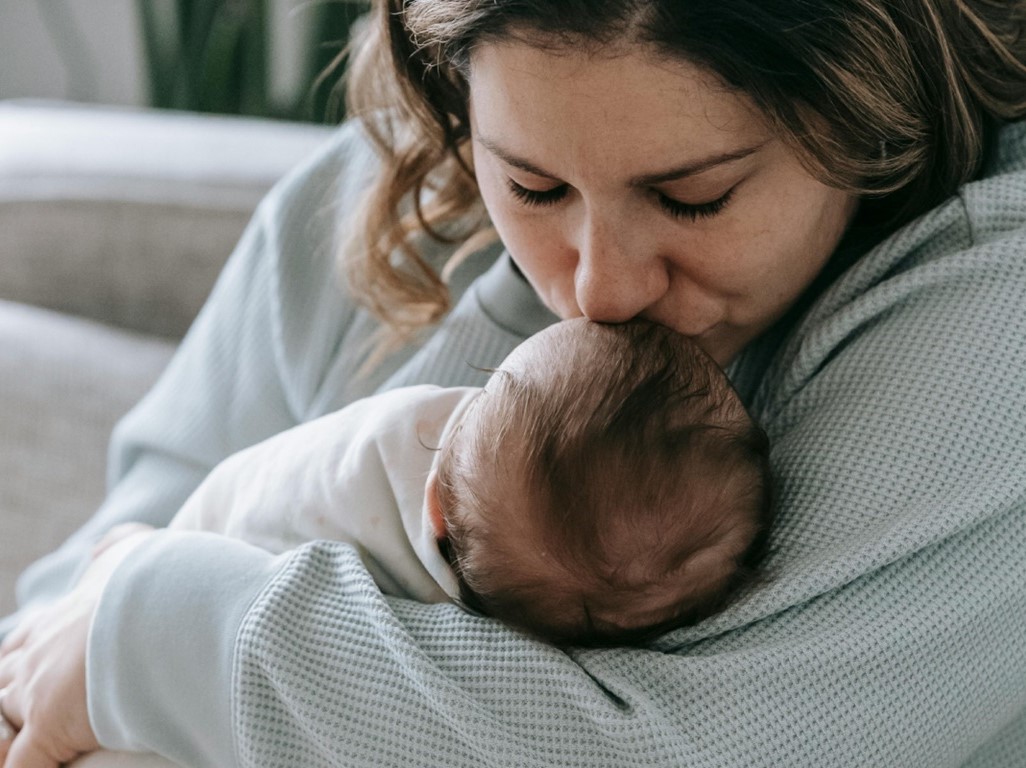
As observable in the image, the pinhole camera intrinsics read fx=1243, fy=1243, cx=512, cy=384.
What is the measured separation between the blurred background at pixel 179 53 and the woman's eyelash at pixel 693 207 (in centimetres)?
166

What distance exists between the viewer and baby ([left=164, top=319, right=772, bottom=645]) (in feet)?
2.76

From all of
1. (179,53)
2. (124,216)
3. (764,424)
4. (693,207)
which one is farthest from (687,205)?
(179,53)

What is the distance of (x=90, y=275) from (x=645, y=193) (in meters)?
1.10

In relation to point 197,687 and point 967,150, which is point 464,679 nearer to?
point 197,687

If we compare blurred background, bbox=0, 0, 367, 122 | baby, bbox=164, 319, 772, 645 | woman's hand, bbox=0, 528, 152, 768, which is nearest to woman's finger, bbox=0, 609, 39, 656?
woman's hand, bbox=0, 528, 152, 768

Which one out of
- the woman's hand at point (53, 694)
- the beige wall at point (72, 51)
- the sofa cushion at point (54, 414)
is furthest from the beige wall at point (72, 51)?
the woman's hand at point (53, 694)

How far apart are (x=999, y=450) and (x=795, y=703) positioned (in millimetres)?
219

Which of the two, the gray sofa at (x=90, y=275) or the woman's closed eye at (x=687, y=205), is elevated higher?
the woman's closed eye at (x=687, y=205)

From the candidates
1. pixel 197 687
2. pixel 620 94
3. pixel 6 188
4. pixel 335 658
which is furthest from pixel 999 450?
pixel 6 188

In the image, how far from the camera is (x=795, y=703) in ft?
2.58

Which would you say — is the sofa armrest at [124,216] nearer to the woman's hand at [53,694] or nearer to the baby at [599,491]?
the woman's hand at [53,694]

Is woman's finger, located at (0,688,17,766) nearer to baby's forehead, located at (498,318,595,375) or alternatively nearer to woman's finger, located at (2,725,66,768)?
woman's finger, located at (2,725,66,768)

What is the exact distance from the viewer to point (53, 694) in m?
0.97

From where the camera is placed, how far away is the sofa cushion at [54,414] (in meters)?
1.57
